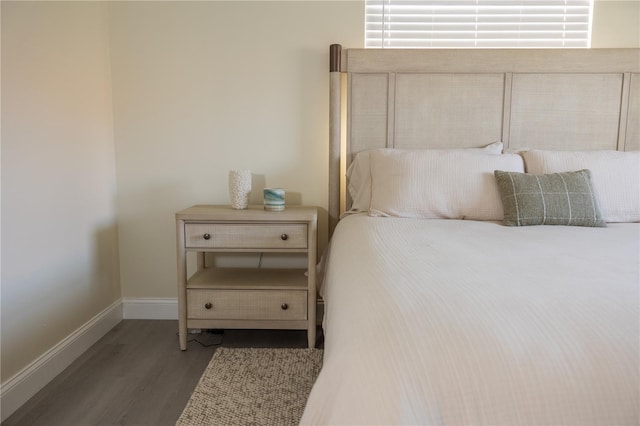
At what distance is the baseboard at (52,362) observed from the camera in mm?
1592

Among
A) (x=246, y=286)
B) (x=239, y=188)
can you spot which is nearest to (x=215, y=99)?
(x=239, y=188)

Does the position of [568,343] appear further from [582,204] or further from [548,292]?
[582,204]

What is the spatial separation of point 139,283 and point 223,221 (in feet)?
2.87

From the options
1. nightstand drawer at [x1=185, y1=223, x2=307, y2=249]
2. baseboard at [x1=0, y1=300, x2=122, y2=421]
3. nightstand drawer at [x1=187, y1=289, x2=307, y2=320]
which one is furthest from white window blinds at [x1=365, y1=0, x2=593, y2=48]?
baseboard at [x1=0, y1=300, x2=122, y2=421]

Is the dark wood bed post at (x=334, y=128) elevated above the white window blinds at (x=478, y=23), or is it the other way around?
the white window blinds at (x=478, y=23)

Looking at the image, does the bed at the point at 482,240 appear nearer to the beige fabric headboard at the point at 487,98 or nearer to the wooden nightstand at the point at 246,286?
the beige fabric headboard at the point at 487,98

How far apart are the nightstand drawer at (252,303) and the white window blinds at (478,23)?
1.49m

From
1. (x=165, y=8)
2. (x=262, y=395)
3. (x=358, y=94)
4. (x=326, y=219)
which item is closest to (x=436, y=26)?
(x=358, y=94)

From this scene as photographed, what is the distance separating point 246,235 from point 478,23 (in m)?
1.76

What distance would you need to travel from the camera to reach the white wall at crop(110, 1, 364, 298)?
238 cm

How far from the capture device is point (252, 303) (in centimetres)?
208

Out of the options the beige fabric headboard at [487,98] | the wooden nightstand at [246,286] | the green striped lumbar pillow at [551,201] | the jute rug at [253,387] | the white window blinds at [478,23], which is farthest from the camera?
the white window blinds at [478,23]

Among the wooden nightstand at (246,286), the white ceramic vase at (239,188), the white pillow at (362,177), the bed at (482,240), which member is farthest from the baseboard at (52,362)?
the white pillow at (362,177)

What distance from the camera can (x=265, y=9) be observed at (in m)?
2.37
